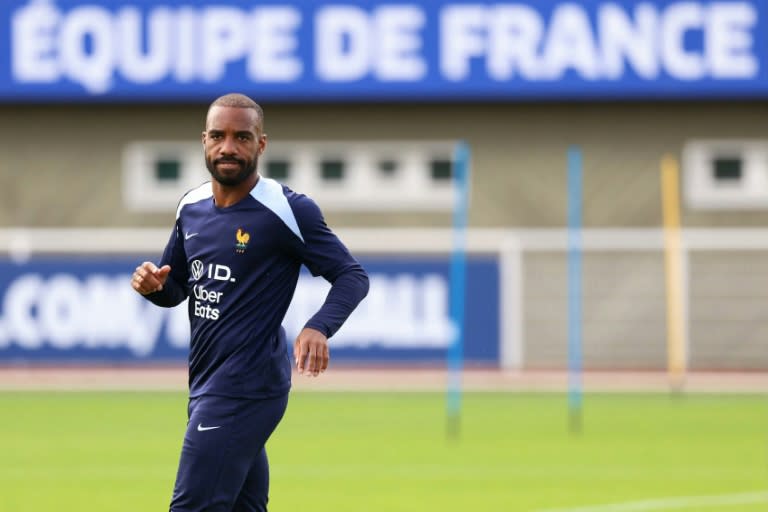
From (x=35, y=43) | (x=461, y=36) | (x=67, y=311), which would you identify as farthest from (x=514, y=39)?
(x=67, y=311)

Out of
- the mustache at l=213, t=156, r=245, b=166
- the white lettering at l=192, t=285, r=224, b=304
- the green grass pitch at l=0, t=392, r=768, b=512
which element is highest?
the mustache at l=213, t=156, r=245, b=166

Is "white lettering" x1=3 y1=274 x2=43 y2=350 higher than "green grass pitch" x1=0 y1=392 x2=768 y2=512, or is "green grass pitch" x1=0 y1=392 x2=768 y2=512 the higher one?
"white lettering" x1=3 y1=274 x2=43 y2=350

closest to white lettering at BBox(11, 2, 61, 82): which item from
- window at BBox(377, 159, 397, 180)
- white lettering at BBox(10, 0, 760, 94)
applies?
white lettering at BBox(10, 0, 760, 94)

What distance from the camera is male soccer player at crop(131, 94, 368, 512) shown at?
6523mm

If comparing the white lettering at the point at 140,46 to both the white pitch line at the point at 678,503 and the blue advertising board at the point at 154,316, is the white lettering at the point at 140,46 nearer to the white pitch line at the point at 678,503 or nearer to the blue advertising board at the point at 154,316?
the blue advertising board at the point at 154,316

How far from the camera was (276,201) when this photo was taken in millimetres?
6719

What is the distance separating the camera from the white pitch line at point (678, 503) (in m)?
11.7

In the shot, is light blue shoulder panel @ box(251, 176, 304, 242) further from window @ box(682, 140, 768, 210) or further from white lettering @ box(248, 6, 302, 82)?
window @ box(682, 140, 768, 210)

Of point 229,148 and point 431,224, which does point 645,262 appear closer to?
point 431,224

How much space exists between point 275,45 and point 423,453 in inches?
570

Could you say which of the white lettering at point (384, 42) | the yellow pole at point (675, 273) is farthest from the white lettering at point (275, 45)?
the yellow pole at point (675, 273)

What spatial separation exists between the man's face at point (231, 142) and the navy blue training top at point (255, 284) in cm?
20

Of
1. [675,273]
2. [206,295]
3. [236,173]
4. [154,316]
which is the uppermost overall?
[236,173]

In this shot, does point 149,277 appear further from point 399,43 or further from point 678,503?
point 399,43
